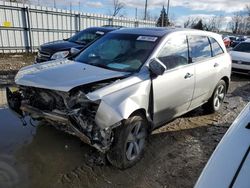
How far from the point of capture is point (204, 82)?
4.89 meters

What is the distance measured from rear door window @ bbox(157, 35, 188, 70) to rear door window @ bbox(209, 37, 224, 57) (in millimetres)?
→ 1133

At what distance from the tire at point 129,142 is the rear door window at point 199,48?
69.6 inches

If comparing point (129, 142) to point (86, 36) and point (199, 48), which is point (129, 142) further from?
point (86, 36)

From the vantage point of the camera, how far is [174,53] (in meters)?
4.21

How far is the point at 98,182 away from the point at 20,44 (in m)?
13.1

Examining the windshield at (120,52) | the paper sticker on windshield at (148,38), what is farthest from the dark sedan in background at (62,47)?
the paper sticker on windshield at (148,38)

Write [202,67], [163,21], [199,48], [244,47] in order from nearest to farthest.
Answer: [202,67]
[199,48]
[244,47]
[163,21]

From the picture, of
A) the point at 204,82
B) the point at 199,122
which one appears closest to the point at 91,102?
the point at 204,82

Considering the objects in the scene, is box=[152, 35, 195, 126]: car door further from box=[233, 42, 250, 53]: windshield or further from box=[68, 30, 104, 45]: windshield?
box=[233, 42, 250, 53]: windshield

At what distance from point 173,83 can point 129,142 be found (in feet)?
3.92

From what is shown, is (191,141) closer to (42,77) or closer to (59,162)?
(59,162)

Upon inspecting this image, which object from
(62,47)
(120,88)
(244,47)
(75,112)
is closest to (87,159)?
(75,112)

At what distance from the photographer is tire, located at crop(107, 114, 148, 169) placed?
3.22 metres

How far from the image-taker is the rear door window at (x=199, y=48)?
463cm
